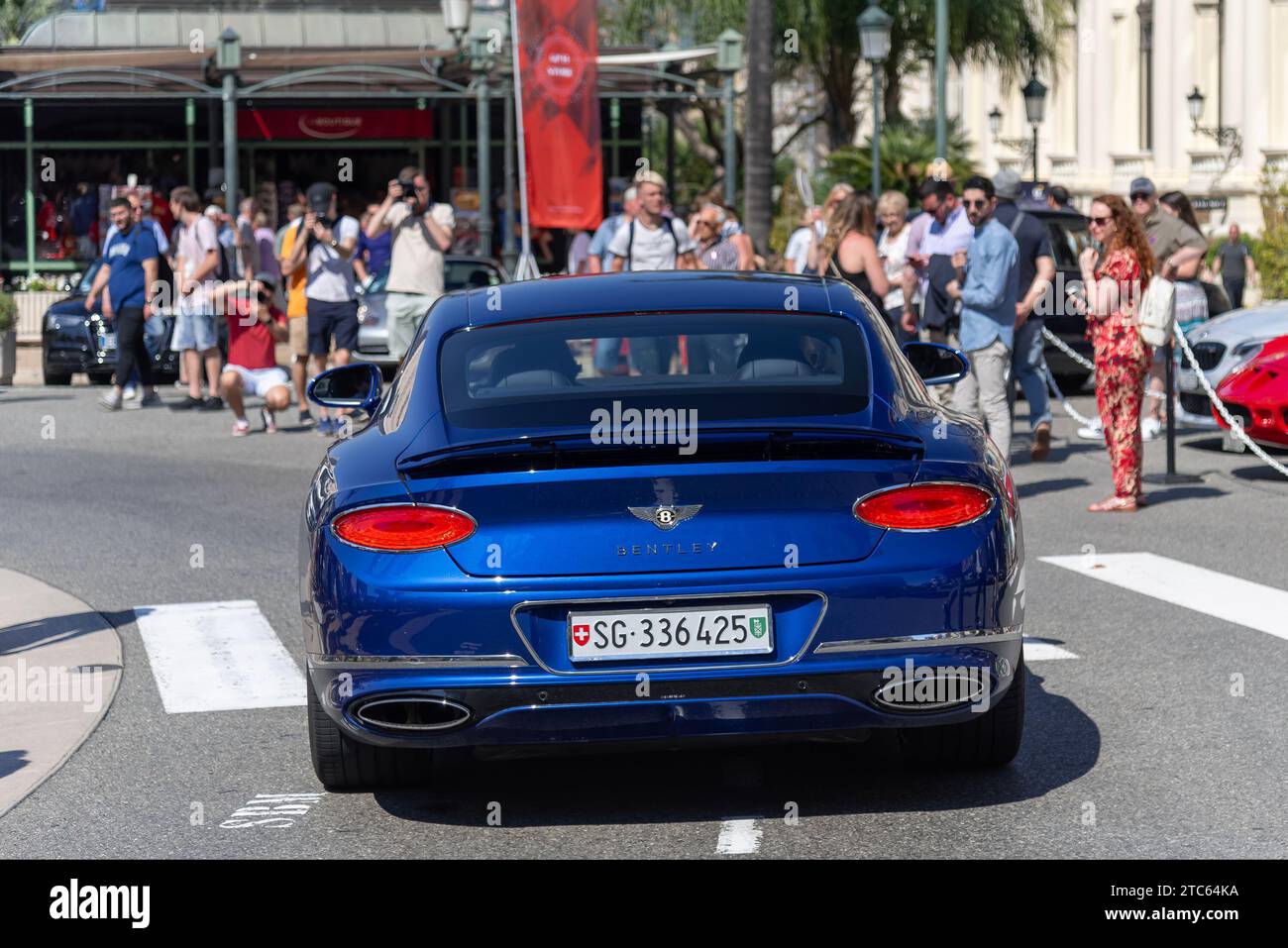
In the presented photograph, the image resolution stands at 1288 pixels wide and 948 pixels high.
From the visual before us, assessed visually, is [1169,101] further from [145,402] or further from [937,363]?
[937,363]

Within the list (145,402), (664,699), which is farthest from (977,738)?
(145,402)

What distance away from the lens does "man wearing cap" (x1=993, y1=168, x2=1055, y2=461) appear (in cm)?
1372

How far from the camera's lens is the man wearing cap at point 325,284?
1694 centimetres

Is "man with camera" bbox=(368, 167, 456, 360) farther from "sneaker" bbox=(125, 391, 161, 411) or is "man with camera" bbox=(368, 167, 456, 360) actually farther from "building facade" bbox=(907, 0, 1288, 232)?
"building facade" bbox=(907, 0, 1288, 232)

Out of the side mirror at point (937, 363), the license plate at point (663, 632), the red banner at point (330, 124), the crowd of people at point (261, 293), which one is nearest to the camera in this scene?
the license plate at point (663, 632)

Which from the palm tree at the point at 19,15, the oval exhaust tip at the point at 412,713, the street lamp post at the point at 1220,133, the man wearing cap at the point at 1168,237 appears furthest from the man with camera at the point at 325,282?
the palm tree at the point at 19,15

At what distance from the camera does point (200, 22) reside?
36.8m

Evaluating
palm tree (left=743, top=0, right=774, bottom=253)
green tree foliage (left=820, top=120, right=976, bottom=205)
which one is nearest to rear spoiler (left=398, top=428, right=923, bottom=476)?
palm tree (left=743, top=0, right=774, bottom=253)

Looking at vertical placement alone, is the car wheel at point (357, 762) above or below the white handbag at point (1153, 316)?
below

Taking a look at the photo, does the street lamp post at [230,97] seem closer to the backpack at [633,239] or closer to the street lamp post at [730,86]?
the street lamp post at [730,86]

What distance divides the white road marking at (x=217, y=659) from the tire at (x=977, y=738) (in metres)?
2.36

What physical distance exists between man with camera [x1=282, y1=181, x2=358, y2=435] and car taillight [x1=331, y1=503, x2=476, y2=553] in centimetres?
1141
